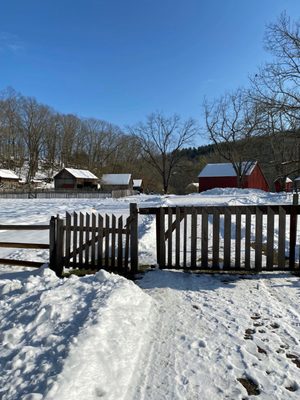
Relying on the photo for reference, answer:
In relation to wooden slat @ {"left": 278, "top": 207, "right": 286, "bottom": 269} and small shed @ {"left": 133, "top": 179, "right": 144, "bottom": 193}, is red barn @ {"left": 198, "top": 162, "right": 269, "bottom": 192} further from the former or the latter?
wooden slat @ {"left": 278, "top": 207, "right": 286, "bottom": 269}

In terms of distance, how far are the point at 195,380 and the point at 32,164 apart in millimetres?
89254

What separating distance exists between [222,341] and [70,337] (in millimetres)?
1681

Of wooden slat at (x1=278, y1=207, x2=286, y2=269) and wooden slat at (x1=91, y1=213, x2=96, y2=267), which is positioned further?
wooden slat at (x1=91, y1=213, x2=96, y2=267)

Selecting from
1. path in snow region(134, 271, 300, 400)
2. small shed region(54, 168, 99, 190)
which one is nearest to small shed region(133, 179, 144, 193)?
small shed region(54, 168, 99, 190)

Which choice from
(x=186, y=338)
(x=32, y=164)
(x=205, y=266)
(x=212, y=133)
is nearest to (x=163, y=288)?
(x=205, y=266)

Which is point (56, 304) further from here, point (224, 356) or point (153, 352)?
point (224, 356)

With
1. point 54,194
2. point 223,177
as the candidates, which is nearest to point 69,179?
point 54,194

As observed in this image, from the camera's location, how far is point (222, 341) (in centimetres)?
378

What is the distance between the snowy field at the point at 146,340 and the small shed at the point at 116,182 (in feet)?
242

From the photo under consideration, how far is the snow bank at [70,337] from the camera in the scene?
109 inches

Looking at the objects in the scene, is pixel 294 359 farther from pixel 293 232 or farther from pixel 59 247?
pixel 59 247

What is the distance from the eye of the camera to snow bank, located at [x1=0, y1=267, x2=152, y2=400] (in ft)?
9.08

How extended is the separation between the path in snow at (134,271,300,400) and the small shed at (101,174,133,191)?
7348 cm

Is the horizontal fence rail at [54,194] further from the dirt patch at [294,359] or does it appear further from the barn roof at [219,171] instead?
the dirt patch at [294,359]
